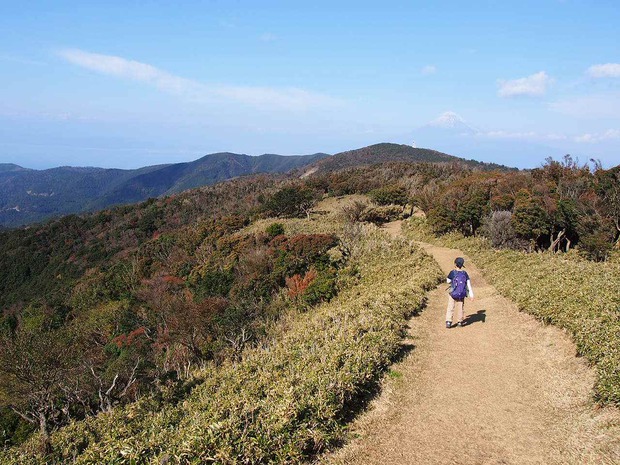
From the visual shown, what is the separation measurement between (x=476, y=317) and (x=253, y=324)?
9985mm

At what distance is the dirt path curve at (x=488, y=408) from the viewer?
5.62 meters

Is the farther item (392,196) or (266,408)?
(392,196)

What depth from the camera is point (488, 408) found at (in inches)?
266

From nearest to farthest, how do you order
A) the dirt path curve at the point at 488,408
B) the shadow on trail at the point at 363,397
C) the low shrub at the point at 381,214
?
the dirt path curve at the point at 488,408 < the shadow on trail at the point at 363,397 < the low shrub at the point at 381,214

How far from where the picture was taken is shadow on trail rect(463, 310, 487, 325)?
37.2 ft

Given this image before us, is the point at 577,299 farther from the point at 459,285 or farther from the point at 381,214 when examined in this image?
the point at 381,214

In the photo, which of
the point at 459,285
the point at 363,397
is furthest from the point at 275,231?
the point at 363,397

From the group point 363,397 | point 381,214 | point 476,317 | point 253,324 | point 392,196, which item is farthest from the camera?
point 392,196

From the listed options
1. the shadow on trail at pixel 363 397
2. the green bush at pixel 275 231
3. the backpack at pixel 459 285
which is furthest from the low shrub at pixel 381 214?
the shadow on trail at pixel 363 397

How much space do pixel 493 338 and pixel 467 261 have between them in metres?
11.3

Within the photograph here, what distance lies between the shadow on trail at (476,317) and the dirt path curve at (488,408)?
1.00m

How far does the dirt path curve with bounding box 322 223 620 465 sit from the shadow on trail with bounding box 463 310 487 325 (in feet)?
3.29

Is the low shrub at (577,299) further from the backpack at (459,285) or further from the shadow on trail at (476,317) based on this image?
the backpack at (459,285)

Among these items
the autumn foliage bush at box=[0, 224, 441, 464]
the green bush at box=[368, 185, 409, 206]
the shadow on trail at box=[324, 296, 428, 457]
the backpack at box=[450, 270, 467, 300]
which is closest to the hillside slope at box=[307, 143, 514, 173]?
the green bush at box=[368, 185, 409, 206]
